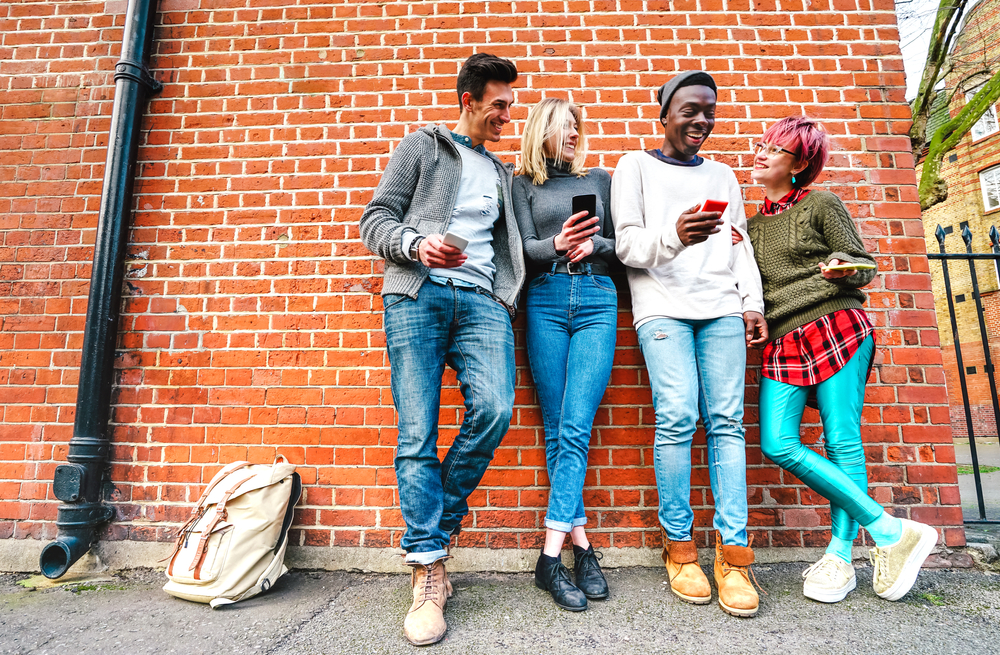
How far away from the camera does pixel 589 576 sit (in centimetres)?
210

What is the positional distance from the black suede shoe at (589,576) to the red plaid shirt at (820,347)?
1.13m

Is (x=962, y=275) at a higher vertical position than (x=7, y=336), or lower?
higher

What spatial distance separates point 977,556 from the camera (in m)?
2.43

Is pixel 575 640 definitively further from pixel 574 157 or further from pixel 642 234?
pixel 574 157

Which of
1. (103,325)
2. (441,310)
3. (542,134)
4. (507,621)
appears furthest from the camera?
(103,325)

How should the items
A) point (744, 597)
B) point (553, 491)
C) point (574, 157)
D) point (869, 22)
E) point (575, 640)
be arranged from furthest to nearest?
point (869, 22) < point (574, 157) < point (553, 491) < point (744, 597) < point (575, 640)

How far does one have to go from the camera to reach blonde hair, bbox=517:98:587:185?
233cm

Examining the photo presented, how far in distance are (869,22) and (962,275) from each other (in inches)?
679

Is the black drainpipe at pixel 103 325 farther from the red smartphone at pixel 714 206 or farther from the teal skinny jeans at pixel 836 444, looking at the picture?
the teal skinny jeans at pixel 836 444

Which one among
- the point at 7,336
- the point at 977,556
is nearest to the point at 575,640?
the point at 977,556

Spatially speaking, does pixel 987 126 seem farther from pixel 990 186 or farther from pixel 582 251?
pixel 582 251

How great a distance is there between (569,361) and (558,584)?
0.91 m

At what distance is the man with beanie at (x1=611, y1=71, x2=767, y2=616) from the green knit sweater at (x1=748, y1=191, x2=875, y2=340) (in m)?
0.08

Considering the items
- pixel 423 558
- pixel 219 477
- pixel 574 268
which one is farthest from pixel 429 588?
pixel 574 268
